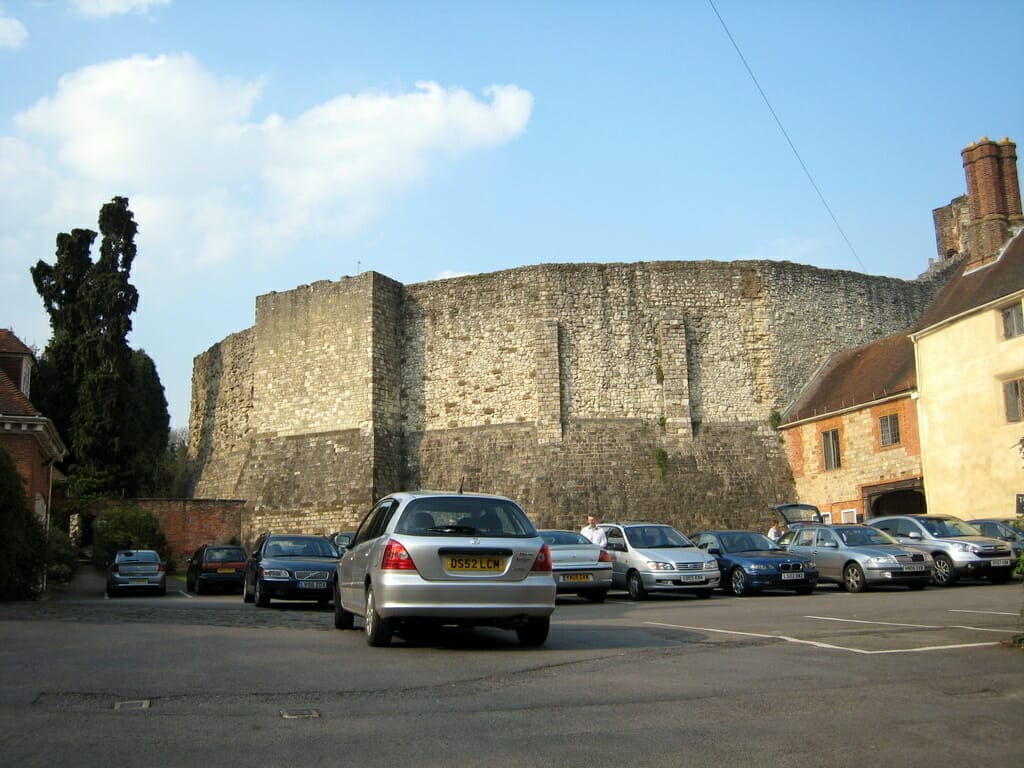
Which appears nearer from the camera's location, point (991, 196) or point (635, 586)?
point (635, 586)

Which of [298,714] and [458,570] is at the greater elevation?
[458,570]

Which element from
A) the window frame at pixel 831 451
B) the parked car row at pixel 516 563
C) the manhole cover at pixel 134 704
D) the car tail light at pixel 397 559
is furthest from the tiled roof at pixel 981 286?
the manhole cover at pixel 134 704

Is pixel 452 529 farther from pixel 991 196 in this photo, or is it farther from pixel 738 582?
pixel 991 196

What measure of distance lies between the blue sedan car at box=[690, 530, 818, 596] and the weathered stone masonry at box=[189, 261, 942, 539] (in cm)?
1307

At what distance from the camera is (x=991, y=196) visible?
30938mm

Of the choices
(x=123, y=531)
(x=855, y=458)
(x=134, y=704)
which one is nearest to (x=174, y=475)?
(x=123, y=531)

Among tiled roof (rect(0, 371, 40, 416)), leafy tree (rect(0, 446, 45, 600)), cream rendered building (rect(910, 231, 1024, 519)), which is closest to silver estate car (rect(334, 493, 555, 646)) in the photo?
leafy tree (rect(0, 446, 45, 600))

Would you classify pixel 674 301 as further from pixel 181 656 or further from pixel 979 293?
pixel 181 656

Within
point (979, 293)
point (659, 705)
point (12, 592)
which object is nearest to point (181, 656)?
point (659, 705)

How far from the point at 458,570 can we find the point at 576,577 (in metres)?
8.89

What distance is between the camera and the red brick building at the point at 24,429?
81.7 feet

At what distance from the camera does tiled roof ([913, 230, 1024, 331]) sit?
26656 mm

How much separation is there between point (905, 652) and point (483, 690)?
4.33 m

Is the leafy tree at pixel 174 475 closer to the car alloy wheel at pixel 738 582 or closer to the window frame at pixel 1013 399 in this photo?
the car alloy wheel at pixel 738 582
